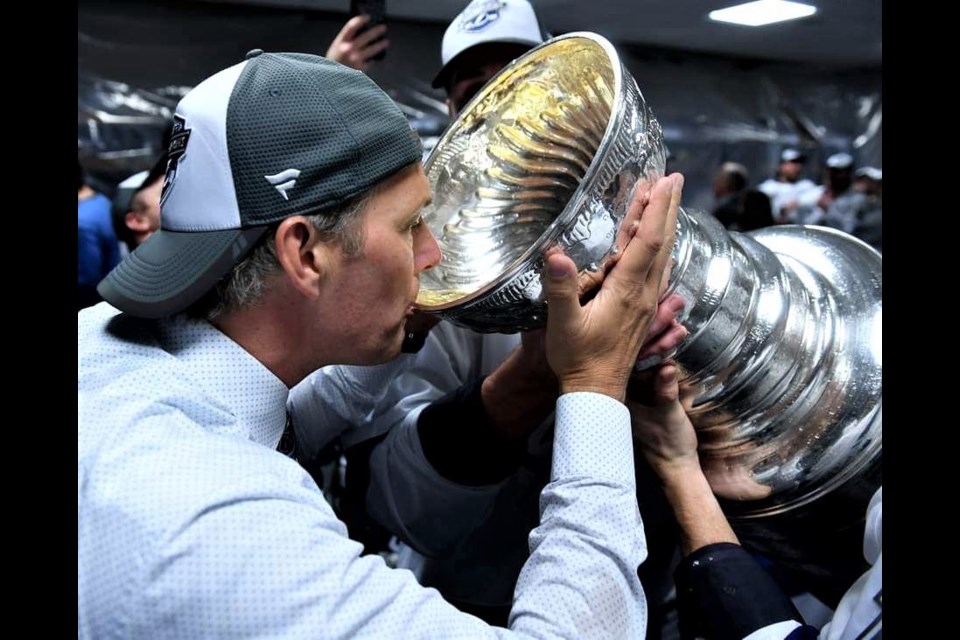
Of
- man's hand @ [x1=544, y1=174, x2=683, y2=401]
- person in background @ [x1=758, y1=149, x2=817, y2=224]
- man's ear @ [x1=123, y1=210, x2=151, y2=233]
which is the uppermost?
man's hand @ [x1=544, y1=174, x2=683, y2=401]

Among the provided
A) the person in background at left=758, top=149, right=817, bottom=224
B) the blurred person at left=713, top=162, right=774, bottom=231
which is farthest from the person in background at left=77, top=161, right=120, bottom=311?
the person in background at left=758, top=149, right=817, bottom=224

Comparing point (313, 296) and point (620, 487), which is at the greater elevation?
point (313, 296)

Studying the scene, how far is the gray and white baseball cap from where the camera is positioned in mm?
676

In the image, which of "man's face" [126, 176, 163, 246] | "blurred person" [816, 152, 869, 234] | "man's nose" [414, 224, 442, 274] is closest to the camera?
"man's nose" [414, 224, 442, 274]

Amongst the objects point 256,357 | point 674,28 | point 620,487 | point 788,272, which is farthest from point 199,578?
point 674,28

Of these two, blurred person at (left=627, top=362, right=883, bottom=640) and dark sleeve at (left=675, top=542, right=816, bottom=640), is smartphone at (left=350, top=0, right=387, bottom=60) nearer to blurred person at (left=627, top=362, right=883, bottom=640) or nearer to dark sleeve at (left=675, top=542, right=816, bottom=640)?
blurred person at (left=627, top=362, right=883, bottom=640)

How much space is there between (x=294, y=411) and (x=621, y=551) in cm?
50

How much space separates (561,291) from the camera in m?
0.75

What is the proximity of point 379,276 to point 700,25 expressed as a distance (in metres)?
4.81

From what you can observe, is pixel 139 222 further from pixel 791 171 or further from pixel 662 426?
pixel 791 171

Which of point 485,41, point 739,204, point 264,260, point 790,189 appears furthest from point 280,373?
point 790,189

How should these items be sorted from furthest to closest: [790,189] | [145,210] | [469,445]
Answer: [790,189] < [145,210] < [469,445]

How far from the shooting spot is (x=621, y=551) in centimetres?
69

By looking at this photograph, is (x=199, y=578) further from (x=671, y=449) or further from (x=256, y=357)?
(x=671, y=449)
